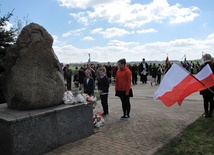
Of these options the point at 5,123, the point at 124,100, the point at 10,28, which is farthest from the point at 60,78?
the point at 10,28

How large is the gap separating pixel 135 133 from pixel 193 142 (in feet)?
4.84

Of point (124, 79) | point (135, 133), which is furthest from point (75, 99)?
point (124, 79)

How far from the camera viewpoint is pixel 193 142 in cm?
609

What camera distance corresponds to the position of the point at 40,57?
241 inches

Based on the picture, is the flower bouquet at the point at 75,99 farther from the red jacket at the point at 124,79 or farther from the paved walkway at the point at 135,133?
the red jacket at the point at 124,79

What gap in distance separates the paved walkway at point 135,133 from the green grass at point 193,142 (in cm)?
20

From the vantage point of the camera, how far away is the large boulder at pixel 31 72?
588cm

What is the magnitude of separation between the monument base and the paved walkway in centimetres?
22

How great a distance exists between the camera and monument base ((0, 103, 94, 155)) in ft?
16.8

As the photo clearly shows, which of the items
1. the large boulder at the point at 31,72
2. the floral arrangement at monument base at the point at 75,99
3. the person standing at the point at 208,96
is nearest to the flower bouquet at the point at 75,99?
the floral arrangement at monument base at the point at 75,99

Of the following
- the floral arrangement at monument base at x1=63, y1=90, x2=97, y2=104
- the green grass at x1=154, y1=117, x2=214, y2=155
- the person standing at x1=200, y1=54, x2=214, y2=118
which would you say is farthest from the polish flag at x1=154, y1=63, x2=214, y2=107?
the floral arrangement at monument base at x1=63, y1=90, x2=97, y2=104

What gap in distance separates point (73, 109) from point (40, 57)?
4.70 feet

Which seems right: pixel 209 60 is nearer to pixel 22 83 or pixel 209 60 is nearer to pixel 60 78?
pixel 60 78

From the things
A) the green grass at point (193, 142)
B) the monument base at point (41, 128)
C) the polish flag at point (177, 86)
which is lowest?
the green grass at point (193, 142)
